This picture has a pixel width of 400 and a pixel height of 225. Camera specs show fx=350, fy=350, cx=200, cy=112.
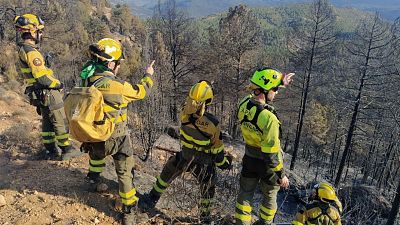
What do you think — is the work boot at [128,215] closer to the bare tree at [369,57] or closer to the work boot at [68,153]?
the work boot at [68,153]

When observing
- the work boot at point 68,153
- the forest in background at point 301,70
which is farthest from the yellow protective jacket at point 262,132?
the forest in background at point 301,70

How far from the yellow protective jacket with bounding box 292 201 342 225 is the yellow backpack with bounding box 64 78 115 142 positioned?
3206 millimetres

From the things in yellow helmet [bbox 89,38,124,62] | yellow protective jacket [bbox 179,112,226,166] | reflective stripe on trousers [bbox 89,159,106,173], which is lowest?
reflective stripe on trousers [bbox 89,159,106,173]

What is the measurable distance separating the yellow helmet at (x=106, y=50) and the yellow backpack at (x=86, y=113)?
465 millimetres

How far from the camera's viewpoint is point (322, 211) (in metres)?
5.19

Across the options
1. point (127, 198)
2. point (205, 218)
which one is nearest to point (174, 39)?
point (205, 218)

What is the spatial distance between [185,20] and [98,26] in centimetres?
2081

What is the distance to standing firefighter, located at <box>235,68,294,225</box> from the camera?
4.35 metres

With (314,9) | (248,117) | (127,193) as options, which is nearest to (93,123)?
(127,193)

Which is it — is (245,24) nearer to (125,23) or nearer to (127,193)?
(127,193)

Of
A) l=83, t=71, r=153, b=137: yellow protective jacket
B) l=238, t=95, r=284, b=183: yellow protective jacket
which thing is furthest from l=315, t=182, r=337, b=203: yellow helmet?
l=83, t=71, r=153, b=137: yellow protective jacket

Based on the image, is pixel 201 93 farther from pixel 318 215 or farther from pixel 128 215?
pixel 318 215

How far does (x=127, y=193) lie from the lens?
4648 mm

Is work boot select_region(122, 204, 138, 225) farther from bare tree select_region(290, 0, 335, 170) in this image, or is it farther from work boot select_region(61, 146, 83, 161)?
bare tree select_region(290, 0, 335, 170)
